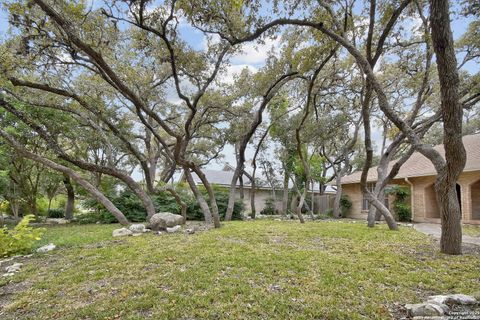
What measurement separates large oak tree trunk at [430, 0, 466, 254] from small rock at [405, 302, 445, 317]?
2886mm

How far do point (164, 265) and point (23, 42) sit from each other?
633 centimetres

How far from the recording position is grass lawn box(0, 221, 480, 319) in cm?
267

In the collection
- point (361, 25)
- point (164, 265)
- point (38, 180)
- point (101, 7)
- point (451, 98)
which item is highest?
point (361, 25)

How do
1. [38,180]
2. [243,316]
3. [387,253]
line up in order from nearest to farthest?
[243,316]
[387,253]
[38,180]

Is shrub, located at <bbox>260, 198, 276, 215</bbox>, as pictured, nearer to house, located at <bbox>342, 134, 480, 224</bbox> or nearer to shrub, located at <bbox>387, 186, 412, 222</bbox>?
house, located at <bbox>342, 134, 480, 224</bbox>

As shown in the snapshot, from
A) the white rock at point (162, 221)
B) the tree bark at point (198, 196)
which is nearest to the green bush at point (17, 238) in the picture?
the white rock at point (162, 221)

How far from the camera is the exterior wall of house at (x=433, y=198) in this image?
1055 cm

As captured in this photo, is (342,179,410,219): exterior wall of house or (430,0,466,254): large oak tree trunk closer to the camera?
(430,0,466,254): large oak tree trunk

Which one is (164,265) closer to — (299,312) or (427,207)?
(299,312)

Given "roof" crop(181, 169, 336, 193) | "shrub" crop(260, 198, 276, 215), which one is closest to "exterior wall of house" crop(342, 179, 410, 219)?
"roof" crop(181, 169, 336, 193)

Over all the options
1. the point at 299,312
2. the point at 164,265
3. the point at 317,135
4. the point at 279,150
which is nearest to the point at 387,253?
the point at 299,312

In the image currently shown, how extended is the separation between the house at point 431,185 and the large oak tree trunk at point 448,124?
23.8 feet

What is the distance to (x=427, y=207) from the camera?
12211mm

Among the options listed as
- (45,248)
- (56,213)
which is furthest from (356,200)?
(56,213)
